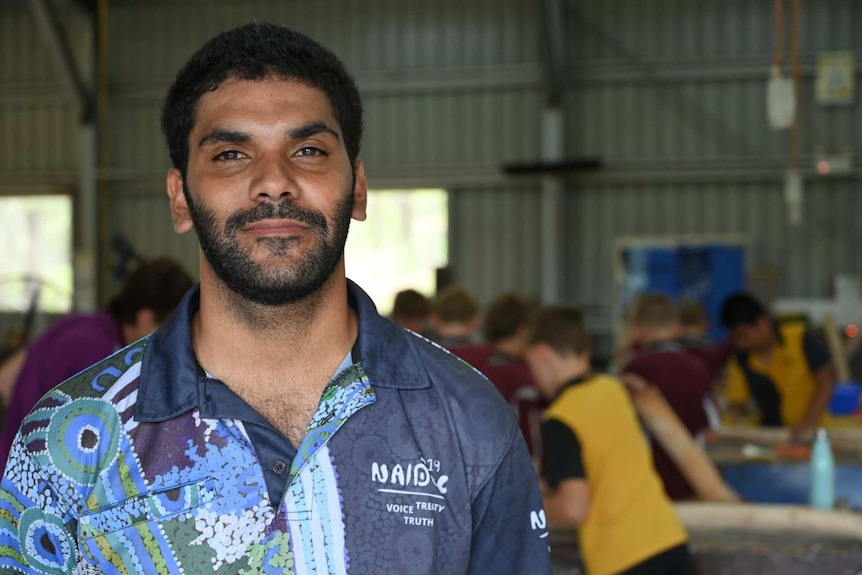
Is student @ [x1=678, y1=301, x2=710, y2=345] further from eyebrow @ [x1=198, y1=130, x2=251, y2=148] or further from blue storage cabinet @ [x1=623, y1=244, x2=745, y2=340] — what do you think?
eyebrow @ [x1=198, y1=130, x2=251, y2=148]

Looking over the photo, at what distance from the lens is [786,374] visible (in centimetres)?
517

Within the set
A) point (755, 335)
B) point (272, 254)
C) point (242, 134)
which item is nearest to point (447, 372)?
point (272, 254)

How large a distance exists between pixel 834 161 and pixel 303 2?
243 inches

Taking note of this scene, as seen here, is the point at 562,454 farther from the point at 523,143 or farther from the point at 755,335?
the point at 523,143

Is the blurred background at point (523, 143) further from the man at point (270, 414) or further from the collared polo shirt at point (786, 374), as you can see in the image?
the man at point (270, 414)

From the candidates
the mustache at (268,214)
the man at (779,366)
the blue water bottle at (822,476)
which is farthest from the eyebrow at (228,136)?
the man at (779,366)

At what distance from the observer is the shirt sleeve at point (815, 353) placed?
4.97m

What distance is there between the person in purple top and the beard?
1.50m

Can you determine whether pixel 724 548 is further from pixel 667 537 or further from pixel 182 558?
pixel 182 558

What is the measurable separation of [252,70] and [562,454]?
1.73 m

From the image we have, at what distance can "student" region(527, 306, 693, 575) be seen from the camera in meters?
2.81

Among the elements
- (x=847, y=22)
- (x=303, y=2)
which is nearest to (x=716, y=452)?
(x=847, y=22)

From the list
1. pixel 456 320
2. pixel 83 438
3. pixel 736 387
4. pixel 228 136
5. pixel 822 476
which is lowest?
pixel 736 387

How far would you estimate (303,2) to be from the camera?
1177 cm
